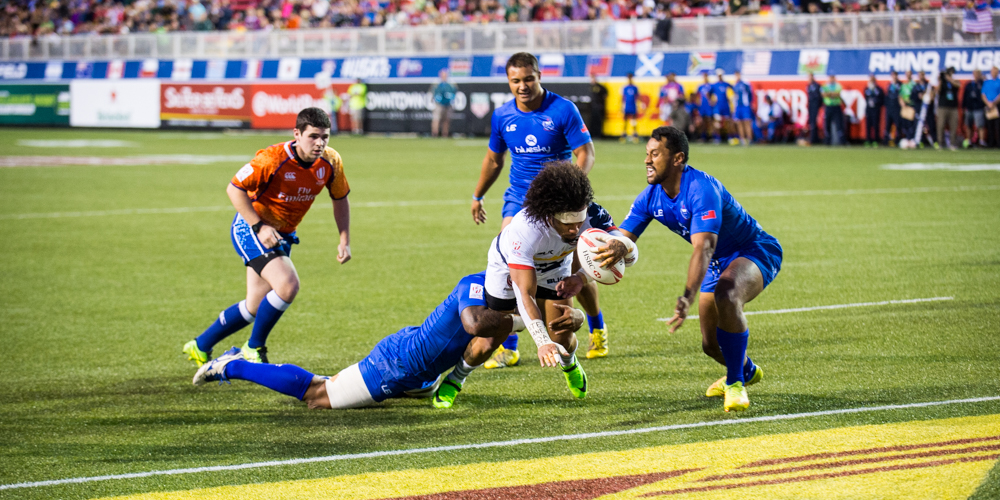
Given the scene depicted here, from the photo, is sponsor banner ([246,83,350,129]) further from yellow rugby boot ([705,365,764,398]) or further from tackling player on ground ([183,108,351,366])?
yellow rugby boot ([705,365,764,398])

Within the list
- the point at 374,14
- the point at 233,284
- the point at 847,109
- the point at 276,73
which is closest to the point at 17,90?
the point at 276,73

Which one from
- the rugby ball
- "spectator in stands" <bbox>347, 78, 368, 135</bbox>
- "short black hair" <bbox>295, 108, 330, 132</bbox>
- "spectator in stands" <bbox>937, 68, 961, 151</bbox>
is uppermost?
"short black hair" <bbox>295, 108, 330, 132</bbox>

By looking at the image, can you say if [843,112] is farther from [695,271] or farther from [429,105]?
[695,271]

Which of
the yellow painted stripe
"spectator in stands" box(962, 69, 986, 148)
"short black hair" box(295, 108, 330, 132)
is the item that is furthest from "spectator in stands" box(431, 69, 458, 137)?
the yellow painted stripe

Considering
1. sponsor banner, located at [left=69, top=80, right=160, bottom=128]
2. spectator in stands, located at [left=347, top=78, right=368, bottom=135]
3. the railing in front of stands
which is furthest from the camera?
sponsor banner, located at [left=69, top=80, right=160, bottom=128]

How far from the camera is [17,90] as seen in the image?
4756 cm

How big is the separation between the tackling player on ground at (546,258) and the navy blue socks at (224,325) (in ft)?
6.67

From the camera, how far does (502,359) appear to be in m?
7.42

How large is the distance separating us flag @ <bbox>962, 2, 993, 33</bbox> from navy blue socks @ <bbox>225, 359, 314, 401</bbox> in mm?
26783

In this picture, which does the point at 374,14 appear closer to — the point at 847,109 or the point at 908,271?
the point at 847,109

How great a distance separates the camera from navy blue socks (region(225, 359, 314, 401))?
6.09 metres

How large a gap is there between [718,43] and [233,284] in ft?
82.9

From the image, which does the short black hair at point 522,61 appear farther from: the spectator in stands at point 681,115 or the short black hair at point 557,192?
the spectator in stands at point 681,115

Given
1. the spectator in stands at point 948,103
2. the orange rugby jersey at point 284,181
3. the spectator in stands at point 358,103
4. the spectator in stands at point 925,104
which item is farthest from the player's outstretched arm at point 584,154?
the spectator in stands at point 358,103
